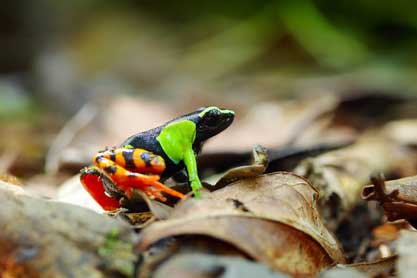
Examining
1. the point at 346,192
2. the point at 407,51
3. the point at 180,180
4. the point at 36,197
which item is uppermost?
the point at 36,197

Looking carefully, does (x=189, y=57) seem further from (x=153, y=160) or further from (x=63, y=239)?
(x=63, y=239)

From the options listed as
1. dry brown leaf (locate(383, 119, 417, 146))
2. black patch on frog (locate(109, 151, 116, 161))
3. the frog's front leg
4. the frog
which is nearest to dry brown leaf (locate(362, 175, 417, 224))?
the frog

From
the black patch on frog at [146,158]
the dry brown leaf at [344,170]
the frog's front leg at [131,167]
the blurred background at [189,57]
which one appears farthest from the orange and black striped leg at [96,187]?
the blurred background at [189,57]

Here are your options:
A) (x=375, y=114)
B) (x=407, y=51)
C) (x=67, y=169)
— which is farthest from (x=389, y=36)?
(x=67, y=169)

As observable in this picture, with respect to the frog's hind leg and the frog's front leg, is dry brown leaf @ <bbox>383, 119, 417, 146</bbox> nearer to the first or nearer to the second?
the frog's front leg

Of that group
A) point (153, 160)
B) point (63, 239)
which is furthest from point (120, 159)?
point (63, 239)

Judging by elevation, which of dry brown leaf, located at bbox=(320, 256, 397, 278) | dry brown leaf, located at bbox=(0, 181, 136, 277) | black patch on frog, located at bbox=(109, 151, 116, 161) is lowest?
dry brown leaf, located at bbox=(320, 256, 397, 278)

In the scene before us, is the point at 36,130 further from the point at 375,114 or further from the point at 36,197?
the point at 36,197

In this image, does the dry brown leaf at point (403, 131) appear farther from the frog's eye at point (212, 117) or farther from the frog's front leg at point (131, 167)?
the frog's front leg at point (131, 167)
